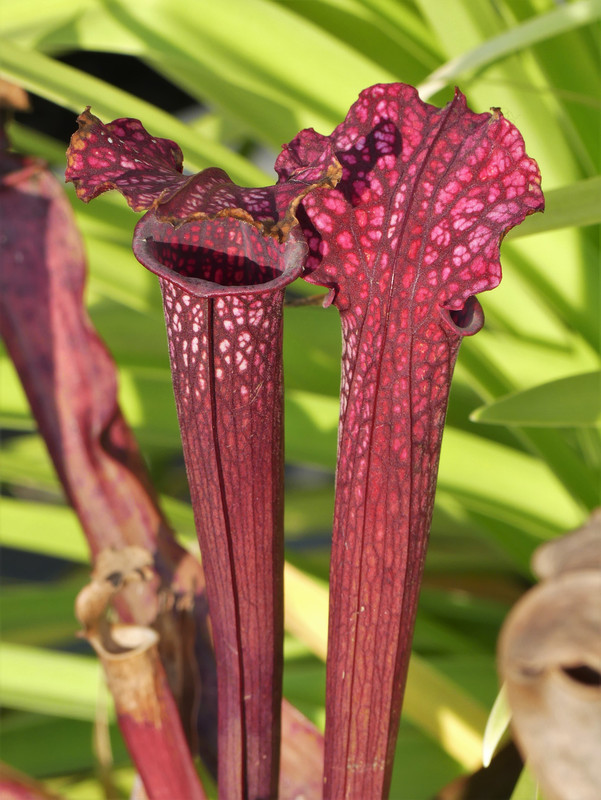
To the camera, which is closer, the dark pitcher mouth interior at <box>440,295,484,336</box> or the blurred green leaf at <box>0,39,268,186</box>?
the dark pitcher mouth interior at <box>440,295,484,336</box>

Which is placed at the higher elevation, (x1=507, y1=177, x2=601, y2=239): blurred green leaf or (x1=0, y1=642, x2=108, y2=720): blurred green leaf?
(x1=507, y1=177, x2=601, y2=239): blurred green leaf

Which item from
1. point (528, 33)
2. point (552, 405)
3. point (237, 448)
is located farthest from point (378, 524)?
point (528, 33)

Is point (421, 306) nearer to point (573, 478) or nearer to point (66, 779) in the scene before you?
point (573, 478)

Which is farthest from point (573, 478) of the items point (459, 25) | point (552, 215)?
point (459, 25)

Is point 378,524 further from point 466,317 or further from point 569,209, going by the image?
point 569,209

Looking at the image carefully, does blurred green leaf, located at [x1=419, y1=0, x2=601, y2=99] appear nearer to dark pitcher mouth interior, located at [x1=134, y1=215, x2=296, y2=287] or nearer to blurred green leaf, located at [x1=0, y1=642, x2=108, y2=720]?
dark pitcher mouth interior, located at [x1=134, y1=215, x2=296, y2=287]

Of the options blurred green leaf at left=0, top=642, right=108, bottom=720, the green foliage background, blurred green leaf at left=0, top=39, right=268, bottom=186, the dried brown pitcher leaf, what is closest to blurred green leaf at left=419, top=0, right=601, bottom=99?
the green foliage background

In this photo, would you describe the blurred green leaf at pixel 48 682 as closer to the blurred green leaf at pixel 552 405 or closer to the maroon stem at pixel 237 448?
the maroon stem at pixel 237 448
